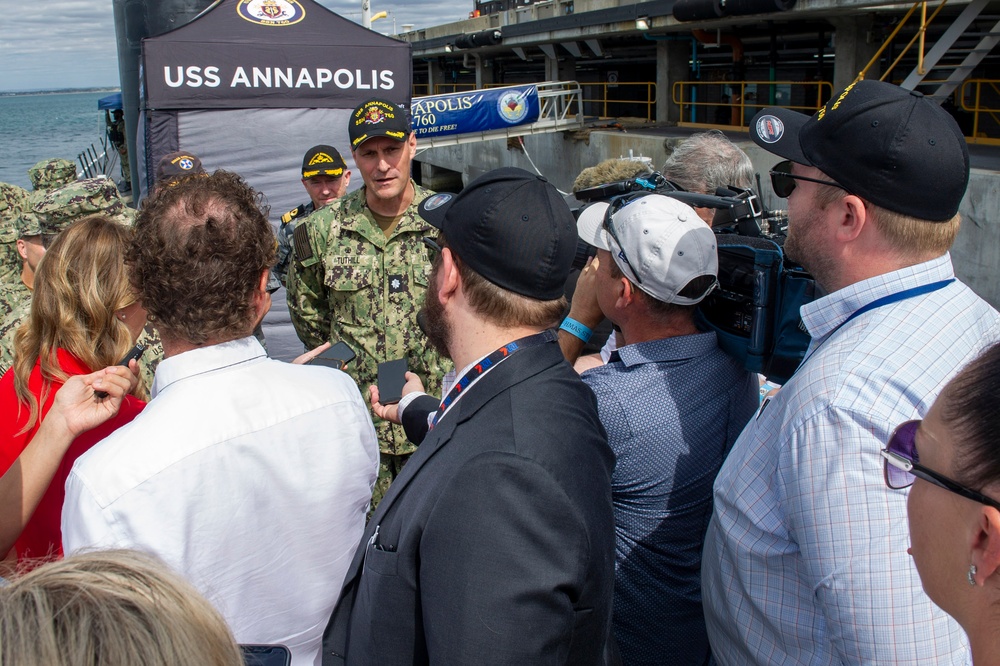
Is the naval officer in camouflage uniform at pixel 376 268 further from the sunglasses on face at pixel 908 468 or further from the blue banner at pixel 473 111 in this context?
the blue banner at pixel 473 111

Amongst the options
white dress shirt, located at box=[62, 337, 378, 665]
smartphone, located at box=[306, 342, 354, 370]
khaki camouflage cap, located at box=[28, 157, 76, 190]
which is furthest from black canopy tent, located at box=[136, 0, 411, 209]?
white dress shirt, located at box=[62, 337, 378, 665]

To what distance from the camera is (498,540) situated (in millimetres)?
1216

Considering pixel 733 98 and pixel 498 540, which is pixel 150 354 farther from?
pixel 733 98

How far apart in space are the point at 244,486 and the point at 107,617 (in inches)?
29.6

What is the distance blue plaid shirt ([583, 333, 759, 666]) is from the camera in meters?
1.92

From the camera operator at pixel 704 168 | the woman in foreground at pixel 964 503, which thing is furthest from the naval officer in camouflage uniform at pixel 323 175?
the woman in foreground at pixel 964 503

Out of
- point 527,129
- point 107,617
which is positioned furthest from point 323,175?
point 527,129

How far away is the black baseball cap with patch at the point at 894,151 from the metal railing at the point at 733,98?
14876 millimetres

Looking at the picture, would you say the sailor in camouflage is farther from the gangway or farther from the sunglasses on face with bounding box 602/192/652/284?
the gangway

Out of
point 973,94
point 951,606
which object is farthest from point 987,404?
point 973,94

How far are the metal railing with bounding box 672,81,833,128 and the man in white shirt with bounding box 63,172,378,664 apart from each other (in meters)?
15.4

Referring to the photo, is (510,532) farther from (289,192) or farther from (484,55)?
(484,55)

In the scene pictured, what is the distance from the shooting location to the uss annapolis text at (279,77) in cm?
520

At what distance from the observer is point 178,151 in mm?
5285
